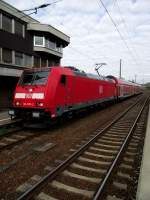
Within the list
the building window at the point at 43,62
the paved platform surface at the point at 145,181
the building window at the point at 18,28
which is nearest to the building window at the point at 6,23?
the building window at the point at 18,28

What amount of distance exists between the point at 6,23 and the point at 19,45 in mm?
2292

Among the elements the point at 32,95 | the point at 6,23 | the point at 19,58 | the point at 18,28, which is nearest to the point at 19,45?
the point at 19,58

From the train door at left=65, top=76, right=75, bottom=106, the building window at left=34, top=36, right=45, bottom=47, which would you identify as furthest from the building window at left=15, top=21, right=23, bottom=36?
the train door at left=65, top=76, right=75, bottom=106

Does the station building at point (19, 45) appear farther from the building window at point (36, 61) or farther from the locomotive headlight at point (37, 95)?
the locomotive headlight at point (37, 95)

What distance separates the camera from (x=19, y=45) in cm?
2028

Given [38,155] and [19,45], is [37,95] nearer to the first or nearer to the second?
[38,155]

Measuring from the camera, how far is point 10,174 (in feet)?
18.9

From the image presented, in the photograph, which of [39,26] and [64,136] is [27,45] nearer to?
[39,26]

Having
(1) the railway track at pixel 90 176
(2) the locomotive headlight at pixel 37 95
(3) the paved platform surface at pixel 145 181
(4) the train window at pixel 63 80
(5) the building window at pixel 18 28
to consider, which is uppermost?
(5) the building window at pixel 18 28

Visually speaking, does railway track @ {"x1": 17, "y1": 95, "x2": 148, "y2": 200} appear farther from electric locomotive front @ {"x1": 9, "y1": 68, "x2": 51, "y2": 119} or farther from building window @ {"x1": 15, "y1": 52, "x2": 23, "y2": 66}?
building window @ {"x1": 15, "y1": 52, "x2": 23, "y2": 66}

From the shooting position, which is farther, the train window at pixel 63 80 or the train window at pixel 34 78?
the train window at pixel 63 80

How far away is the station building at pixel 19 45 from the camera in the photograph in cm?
1830

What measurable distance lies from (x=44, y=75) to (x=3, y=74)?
7.66m

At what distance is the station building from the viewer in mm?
18297
